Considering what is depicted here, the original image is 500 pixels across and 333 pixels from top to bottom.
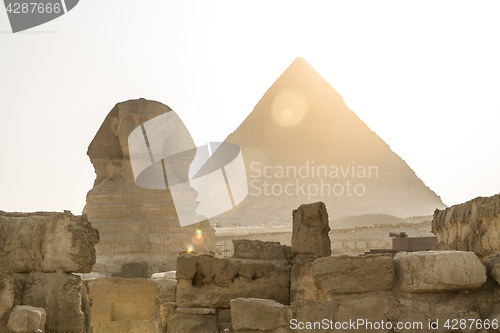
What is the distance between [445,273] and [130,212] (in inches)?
340

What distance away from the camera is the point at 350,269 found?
7.65 feet

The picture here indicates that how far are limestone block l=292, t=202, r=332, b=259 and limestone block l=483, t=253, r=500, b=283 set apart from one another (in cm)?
181

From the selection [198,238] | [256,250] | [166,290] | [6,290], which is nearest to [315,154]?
[198,238]

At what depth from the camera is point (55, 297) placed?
146 inches

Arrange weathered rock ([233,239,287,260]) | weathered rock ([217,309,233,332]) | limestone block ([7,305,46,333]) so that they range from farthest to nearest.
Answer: weathered rock ([233,239,287,260]) → weathered rock ([217,309,233,332]) → limestone block ([7,305,46,333])

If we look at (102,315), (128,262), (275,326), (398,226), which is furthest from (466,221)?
(398,226)

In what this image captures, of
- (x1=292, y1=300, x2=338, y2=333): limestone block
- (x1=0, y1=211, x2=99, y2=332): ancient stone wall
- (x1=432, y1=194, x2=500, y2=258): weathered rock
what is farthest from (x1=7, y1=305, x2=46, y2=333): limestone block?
(x1=432, y1=194, x2=500, y2=258): weathered rock

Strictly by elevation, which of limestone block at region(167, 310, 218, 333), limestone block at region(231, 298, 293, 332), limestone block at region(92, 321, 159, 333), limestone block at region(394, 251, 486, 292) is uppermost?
limestone block at region(394, 251, 486, 292)

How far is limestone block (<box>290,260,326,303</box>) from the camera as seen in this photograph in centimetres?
357

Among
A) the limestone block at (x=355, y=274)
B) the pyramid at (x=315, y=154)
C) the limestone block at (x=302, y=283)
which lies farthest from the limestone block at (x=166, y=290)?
the pyramid at (x=315, y=154)

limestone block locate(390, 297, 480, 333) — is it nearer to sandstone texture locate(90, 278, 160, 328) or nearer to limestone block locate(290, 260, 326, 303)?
limestone block locate(290, 260, 326, 303)

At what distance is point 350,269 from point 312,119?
98.3m

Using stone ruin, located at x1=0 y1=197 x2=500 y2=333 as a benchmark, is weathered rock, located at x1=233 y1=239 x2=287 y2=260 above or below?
above

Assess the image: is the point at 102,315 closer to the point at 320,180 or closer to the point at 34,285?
the point at 34,285
